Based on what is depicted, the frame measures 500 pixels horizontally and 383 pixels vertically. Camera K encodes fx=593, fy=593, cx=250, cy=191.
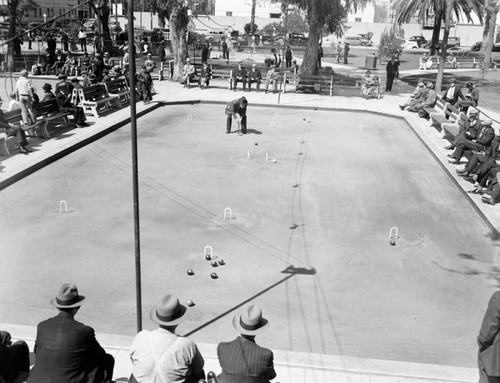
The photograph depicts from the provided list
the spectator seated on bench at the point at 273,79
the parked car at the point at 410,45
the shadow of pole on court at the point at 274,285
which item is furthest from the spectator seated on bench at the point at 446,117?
the parked car at the point at 410,45

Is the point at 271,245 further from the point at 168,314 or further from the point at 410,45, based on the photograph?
the point at 410,45

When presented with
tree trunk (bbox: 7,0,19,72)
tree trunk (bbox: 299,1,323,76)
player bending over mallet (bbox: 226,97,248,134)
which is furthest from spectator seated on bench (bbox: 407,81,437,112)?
tree trunk (bbox: 7,0,19,72)

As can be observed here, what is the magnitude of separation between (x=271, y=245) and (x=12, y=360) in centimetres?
559

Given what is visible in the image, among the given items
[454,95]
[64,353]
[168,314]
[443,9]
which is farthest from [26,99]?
[443,9]

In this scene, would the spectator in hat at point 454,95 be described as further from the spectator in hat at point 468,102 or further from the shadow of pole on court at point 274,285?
the shadow of pole on court at point 274,285

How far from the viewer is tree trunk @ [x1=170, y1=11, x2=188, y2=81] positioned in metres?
28.4

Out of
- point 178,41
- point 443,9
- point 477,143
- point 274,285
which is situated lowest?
point 274,285

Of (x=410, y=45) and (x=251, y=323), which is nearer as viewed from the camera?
(x=251, y=323)

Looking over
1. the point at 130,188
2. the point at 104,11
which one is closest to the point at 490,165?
the point at 130,188

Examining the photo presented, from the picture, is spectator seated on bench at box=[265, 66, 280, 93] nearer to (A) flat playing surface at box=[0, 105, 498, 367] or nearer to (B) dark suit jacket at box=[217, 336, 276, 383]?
(A) flat playing surface at box=[0, 105, 498, 367]

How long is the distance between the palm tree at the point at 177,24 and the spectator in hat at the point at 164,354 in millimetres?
24618

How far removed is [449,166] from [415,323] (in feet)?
28.0

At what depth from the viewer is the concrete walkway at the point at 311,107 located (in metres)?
6.55

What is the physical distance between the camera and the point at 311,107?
24641 mm
